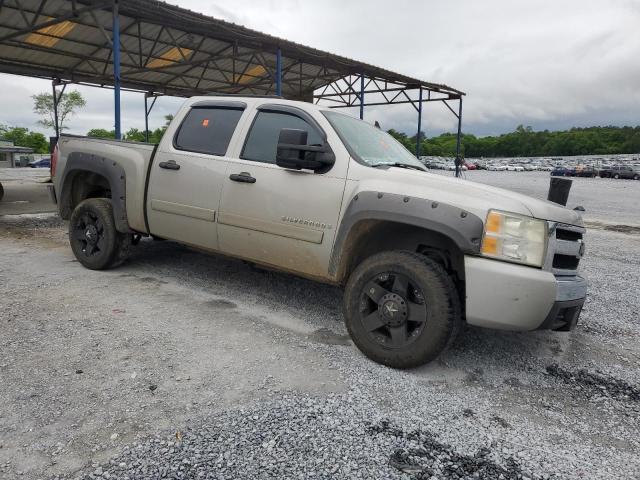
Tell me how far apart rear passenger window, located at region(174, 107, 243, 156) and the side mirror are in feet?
3.12

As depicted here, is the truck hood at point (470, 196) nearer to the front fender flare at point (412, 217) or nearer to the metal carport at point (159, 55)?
the front fender flare at point (412, 217)

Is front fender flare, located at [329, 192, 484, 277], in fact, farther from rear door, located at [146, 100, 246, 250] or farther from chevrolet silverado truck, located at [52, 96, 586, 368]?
rear door, located at [146, 100, 246, 250]

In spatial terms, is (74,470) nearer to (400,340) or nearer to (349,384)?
(349,384)

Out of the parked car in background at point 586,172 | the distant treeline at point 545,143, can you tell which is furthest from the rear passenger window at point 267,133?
the distant treeline at point 545,143

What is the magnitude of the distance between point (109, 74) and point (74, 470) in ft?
63.5

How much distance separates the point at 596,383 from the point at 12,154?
37688mm

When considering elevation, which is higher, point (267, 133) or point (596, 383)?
point (267, 133)

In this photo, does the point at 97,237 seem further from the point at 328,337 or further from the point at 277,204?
the point at 328,337

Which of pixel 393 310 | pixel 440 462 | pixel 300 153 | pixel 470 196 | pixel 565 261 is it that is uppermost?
pixel 300 153

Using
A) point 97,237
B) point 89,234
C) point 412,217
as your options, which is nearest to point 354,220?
point 412,217

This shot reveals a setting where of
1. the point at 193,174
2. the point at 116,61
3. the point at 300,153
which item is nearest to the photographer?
the point at 300,153

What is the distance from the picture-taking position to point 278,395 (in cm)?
273

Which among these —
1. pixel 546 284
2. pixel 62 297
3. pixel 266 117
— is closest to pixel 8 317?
pixel 62 297

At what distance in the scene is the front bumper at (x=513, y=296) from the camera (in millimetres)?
2805
